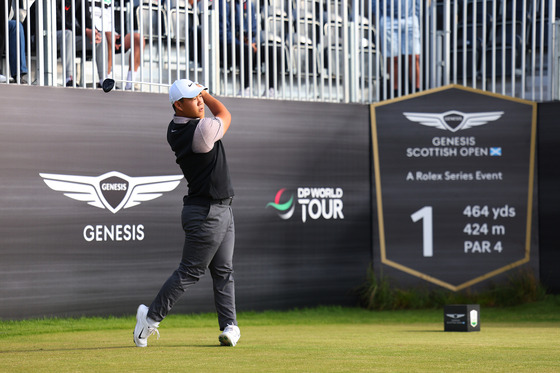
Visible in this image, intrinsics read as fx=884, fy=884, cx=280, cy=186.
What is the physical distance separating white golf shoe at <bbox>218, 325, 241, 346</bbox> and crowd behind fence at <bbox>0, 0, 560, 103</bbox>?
3.87 m

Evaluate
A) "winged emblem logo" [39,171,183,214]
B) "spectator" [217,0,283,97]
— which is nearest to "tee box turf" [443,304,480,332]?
"winged emblem logo" [39,171,183,214]

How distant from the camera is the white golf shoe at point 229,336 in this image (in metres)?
5.64

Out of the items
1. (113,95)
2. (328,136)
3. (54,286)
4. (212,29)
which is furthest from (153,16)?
(54,286)

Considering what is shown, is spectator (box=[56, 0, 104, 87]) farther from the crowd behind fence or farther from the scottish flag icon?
the scottish flag icon

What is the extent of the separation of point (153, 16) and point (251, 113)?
1.53m

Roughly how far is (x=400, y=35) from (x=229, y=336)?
6114 millimetres

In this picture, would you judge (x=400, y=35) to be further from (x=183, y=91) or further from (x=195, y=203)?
(x=195, y=203)

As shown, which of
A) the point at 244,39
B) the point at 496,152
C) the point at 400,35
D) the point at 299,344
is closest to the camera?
the point at 299,344

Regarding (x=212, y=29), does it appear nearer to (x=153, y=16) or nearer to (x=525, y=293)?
(x=153, y=16)

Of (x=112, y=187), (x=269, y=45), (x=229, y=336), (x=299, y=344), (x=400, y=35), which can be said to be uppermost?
(x=400, y=35)

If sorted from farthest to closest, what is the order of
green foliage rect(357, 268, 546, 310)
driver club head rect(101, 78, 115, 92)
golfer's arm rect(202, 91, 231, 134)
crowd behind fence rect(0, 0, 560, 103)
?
1. green foliage rect(357, 268, 546, 310)
2. crowd behind fence rect(0, 0, 560, 103)
3. driver club head rect(101, 78, 115, 92)
4. golfer's arm rect(202, 91, 231, 134)

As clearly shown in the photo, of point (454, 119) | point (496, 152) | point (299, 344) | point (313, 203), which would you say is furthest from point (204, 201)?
point (496, 152)

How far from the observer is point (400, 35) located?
10773mm

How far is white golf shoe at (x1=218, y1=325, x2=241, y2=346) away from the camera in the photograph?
564 centimetres
